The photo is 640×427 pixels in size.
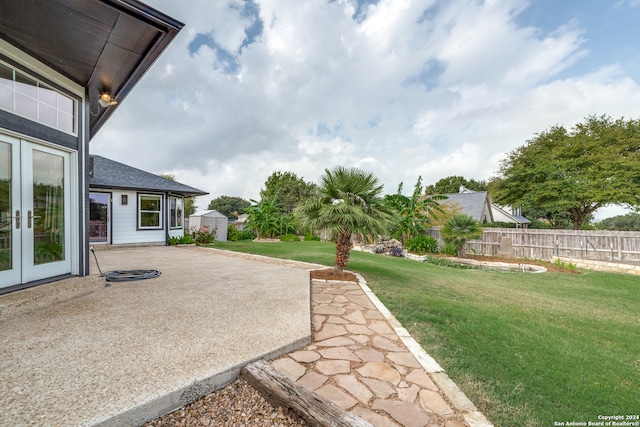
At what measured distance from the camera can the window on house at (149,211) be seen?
439 inches

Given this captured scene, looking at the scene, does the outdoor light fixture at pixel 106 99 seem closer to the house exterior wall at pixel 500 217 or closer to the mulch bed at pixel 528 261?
the mulch bed at pixel 528 261

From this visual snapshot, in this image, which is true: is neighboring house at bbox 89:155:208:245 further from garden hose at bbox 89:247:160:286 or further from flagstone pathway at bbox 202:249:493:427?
flagstone pathway at bbox 202:249:493:427

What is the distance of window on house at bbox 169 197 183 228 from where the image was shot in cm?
1212

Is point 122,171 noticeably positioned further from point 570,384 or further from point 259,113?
point 570,384

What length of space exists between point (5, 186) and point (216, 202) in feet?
171

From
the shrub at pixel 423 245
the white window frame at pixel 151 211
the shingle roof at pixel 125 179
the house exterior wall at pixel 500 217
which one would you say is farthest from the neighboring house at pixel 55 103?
the house exterior wall at pixel 500 217

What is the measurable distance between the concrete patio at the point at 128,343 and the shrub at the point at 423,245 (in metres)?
10.6

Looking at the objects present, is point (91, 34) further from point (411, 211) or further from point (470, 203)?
point (470, 203)

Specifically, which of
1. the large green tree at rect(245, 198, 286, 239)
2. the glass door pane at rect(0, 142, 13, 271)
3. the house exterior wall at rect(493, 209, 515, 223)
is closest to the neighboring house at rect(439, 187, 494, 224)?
the house exterior wall at rect(493, 209, 515, 223)

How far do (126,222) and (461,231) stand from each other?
48.5 feet

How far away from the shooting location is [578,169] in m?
20.1

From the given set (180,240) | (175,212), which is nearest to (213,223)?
(175,212)

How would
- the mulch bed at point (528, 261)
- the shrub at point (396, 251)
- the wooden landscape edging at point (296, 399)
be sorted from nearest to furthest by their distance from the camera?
the wooden landscape edging at point (296, 399), the mulch bed at point (528, 261), the shrub at point (396, 251)

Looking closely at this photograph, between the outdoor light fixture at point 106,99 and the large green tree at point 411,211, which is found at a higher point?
the outdoor light fixture at point 106,99
